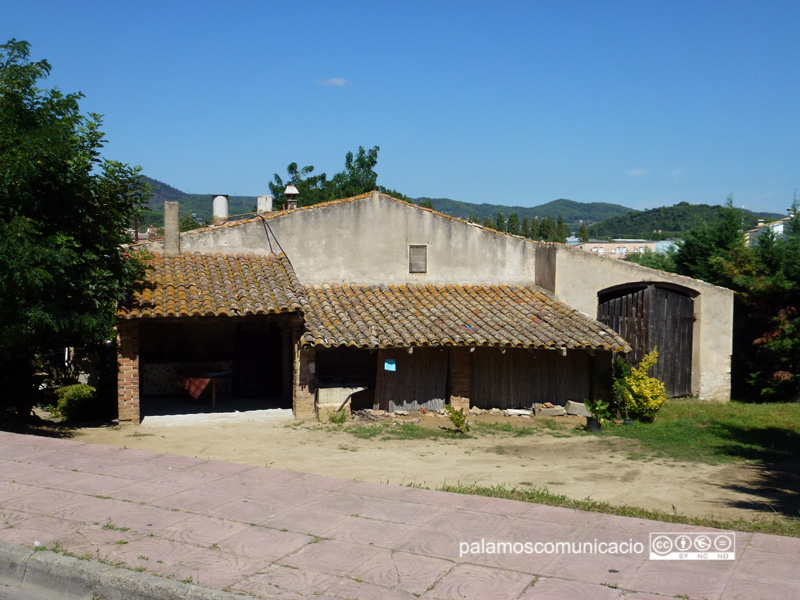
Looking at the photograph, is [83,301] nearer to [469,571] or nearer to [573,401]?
[469,571]

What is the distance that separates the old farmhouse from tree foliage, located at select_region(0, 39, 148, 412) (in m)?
1.25

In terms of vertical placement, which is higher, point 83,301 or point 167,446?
point 83,301

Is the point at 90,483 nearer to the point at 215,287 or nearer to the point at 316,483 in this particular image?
the point at 316,483

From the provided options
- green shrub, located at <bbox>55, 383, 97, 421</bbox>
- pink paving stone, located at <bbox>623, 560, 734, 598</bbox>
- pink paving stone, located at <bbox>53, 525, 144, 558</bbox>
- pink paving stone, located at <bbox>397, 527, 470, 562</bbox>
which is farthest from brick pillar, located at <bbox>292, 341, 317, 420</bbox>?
pink paving stone, located at <bbox>623, 560, 734, 598</bbox>

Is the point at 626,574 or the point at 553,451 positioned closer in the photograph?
the point at 626,574

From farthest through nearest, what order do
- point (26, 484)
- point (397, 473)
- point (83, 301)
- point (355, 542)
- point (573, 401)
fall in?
point (573, 401) → point (83, 301) → point (397, 473) → point (26, 484) → point (355, 542)

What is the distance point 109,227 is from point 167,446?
4.03 meters

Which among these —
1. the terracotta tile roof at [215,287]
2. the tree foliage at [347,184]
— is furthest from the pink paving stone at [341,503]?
the tree foliage at [347,184]

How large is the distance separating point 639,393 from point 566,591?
12051 mm

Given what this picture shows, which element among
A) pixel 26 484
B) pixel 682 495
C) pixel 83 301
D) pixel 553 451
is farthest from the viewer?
pixel 553 451

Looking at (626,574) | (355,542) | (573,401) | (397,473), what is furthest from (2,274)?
(573,401)

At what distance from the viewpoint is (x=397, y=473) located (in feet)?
36.4

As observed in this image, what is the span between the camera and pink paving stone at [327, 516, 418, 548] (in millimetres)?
5812

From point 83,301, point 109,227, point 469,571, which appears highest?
point 109,227
